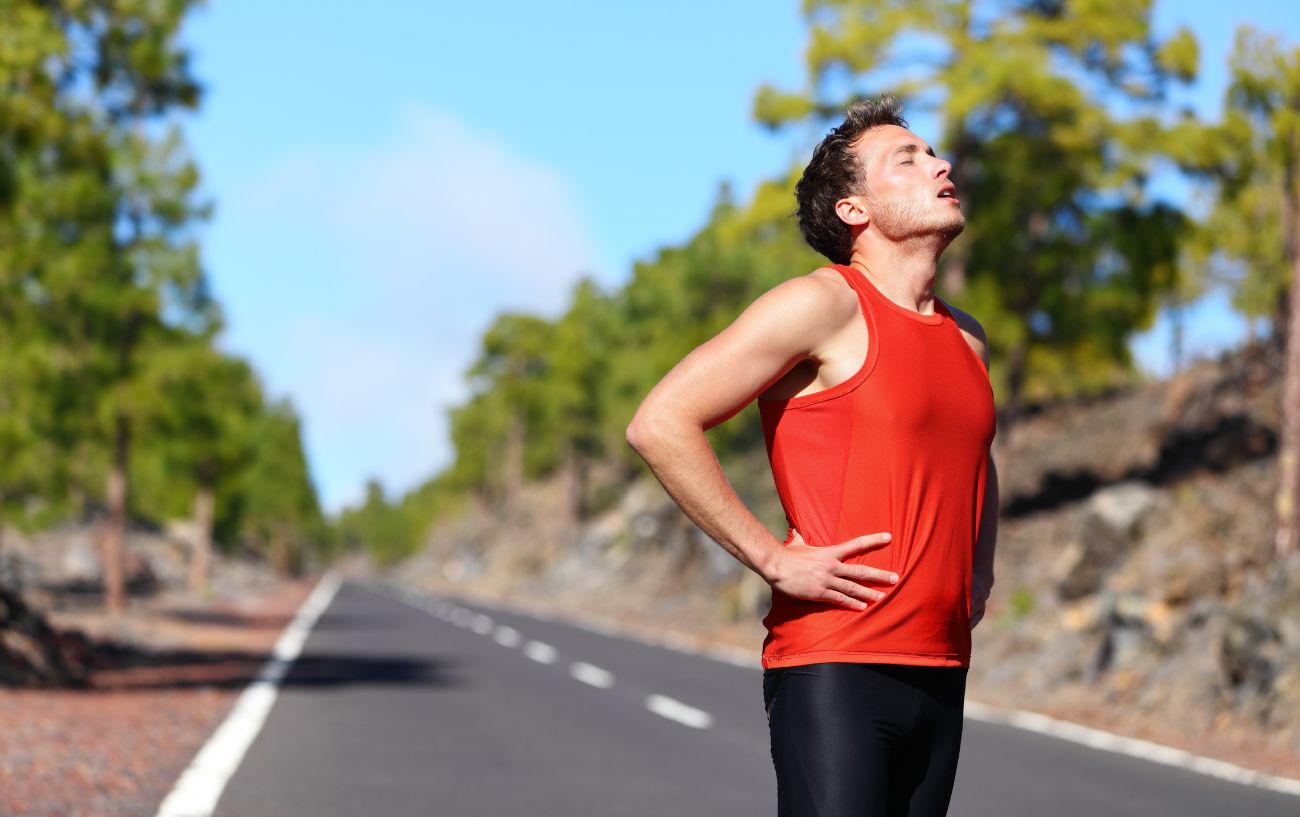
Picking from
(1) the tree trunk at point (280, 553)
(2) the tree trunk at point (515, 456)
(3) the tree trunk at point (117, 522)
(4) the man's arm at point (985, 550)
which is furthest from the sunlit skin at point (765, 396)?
(1) the tree trunk at point (280, 553)

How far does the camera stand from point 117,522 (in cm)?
2855

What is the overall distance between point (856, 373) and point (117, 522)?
27.5 metres

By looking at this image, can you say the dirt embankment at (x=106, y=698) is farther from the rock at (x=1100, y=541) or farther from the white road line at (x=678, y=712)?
the rock at (x=1100, y=541)

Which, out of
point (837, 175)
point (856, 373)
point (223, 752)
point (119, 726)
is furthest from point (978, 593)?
point (119, 726)

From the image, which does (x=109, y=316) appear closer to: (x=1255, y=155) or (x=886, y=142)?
(x=1255, y=155)

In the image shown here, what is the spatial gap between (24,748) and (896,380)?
743cm

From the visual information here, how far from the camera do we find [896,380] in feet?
9.47

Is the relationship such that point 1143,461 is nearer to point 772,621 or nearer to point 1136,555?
point 1136,555

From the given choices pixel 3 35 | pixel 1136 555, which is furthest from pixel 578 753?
pixel 1136 555

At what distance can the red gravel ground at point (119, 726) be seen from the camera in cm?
748

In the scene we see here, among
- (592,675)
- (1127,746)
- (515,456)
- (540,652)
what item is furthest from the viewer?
(515,456)

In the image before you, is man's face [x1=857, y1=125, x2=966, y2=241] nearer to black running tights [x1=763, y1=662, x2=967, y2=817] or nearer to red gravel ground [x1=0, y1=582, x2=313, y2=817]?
black running tights [x1=763, y1=662, x2=967, y2=817]

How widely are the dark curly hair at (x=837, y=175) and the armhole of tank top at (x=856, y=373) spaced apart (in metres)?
0.22

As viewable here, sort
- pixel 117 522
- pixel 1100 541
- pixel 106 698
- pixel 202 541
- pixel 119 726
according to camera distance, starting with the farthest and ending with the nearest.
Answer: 1. pixel 202 541
2. pixel 117 522
3. pixel 1100 541
4. pixel 106 698
5. pixel 119 726
